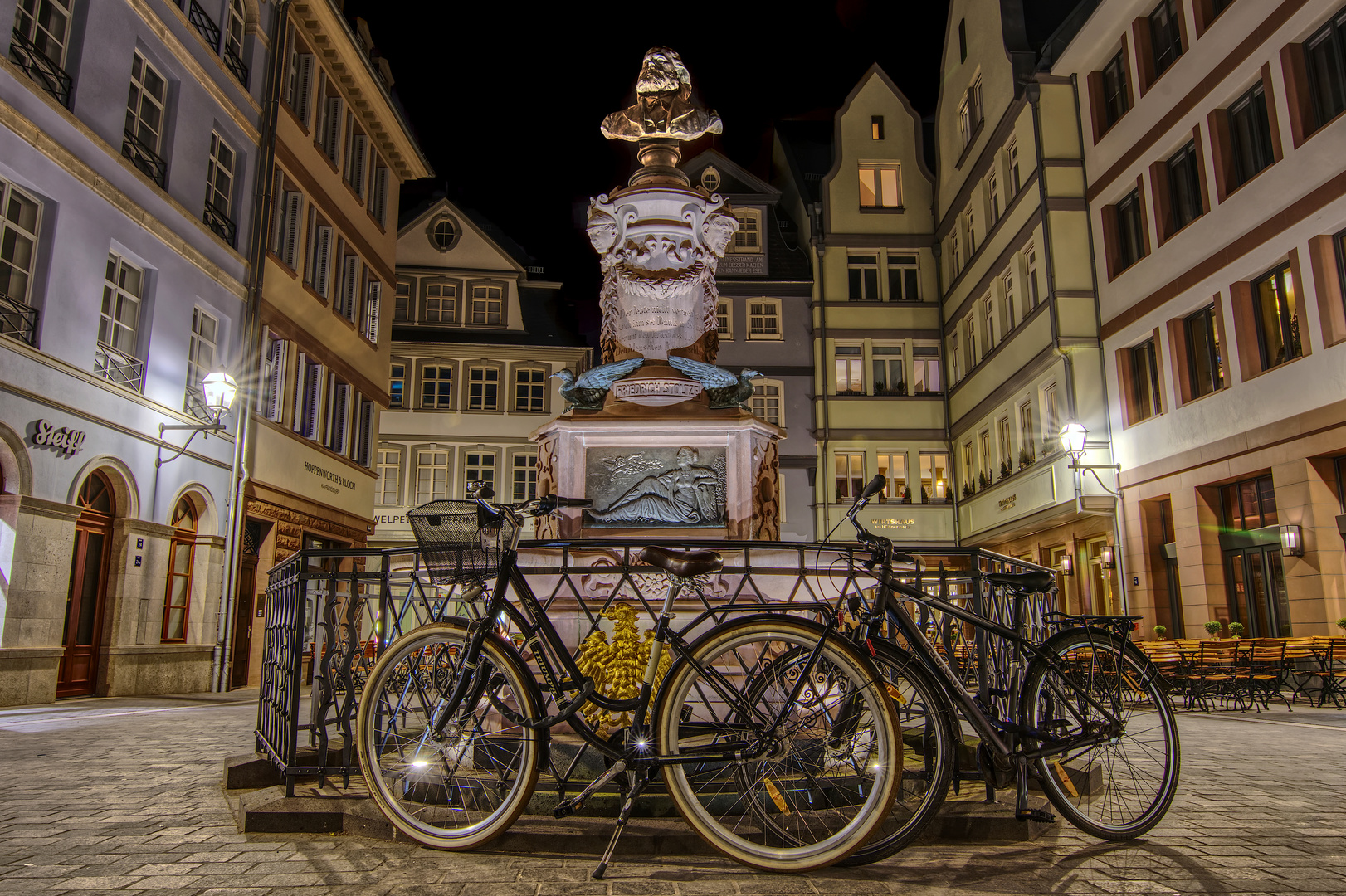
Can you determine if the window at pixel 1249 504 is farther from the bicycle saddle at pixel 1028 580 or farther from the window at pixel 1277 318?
the bicycle saddle at pixel 1028 580

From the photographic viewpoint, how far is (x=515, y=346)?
33.9 meters

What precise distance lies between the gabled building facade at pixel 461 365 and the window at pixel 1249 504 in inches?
833

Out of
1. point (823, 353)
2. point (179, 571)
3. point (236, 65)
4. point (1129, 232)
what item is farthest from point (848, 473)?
point (236, 65)

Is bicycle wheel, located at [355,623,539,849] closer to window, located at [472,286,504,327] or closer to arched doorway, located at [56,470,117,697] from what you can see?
arched doorway, located at [56,470,117,697]

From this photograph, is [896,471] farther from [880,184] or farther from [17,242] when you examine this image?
[17,242]

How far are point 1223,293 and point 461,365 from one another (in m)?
24.3

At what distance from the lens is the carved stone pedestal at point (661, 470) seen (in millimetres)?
8672

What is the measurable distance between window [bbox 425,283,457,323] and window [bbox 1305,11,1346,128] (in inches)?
1045

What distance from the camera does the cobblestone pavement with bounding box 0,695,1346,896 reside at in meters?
3.40

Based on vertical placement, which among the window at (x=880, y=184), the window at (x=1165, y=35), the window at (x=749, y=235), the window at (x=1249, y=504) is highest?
the window at (x=880, y=184)

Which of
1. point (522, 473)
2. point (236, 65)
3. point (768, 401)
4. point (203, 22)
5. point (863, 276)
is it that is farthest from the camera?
point (863, 276)

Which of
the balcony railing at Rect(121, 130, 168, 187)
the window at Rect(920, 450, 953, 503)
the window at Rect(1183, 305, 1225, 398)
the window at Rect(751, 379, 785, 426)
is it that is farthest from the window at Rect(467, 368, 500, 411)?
the window at Rect(1183, 305, 1225, 398)

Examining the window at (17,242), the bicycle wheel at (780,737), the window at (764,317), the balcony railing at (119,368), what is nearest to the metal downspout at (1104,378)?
the window at (764,317)

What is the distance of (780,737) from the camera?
3.51 metres
